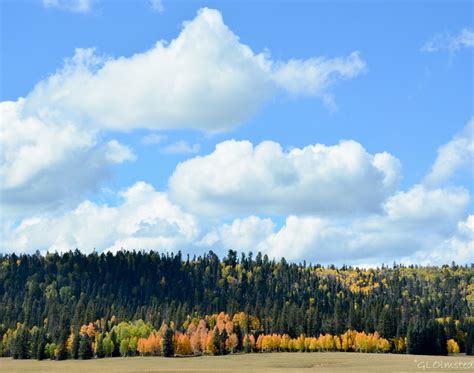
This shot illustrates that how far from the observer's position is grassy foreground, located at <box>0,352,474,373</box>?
495 feet

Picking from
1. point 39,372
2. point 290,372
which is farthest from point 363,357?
point 39,372

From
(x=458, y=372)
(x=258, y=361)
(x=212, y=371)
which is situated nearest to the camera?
(x=458, y=372)

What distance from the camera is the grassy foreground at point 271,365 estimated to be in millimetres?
150750

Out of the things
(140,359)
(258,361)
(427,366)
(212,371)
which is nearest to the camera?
(212,371)

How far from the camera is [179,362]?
185375mm

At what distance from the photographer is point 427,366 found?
15738cm

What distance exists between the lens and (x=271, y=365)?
555 feet

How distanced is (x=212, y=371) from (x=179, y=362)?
42869 millimetres

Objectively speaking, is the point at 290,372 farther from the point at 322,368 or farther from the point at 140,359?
the point at 140,359

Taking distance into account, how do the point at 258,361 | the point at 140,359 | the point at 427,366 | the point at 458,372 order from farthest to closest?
the point at 140,359 → the point at 258,361 → the point at 427,366 → the point at 458,372

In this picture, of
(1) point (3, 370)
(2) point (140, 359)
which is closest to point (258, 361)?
(2) point (140, 359)

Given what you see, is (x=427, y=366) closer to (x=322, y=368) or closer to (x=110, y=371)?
(x=322, y=368)

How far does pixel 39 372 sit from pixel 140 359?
50313 mm

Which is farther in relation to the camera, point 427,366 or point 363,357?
point 363,357
